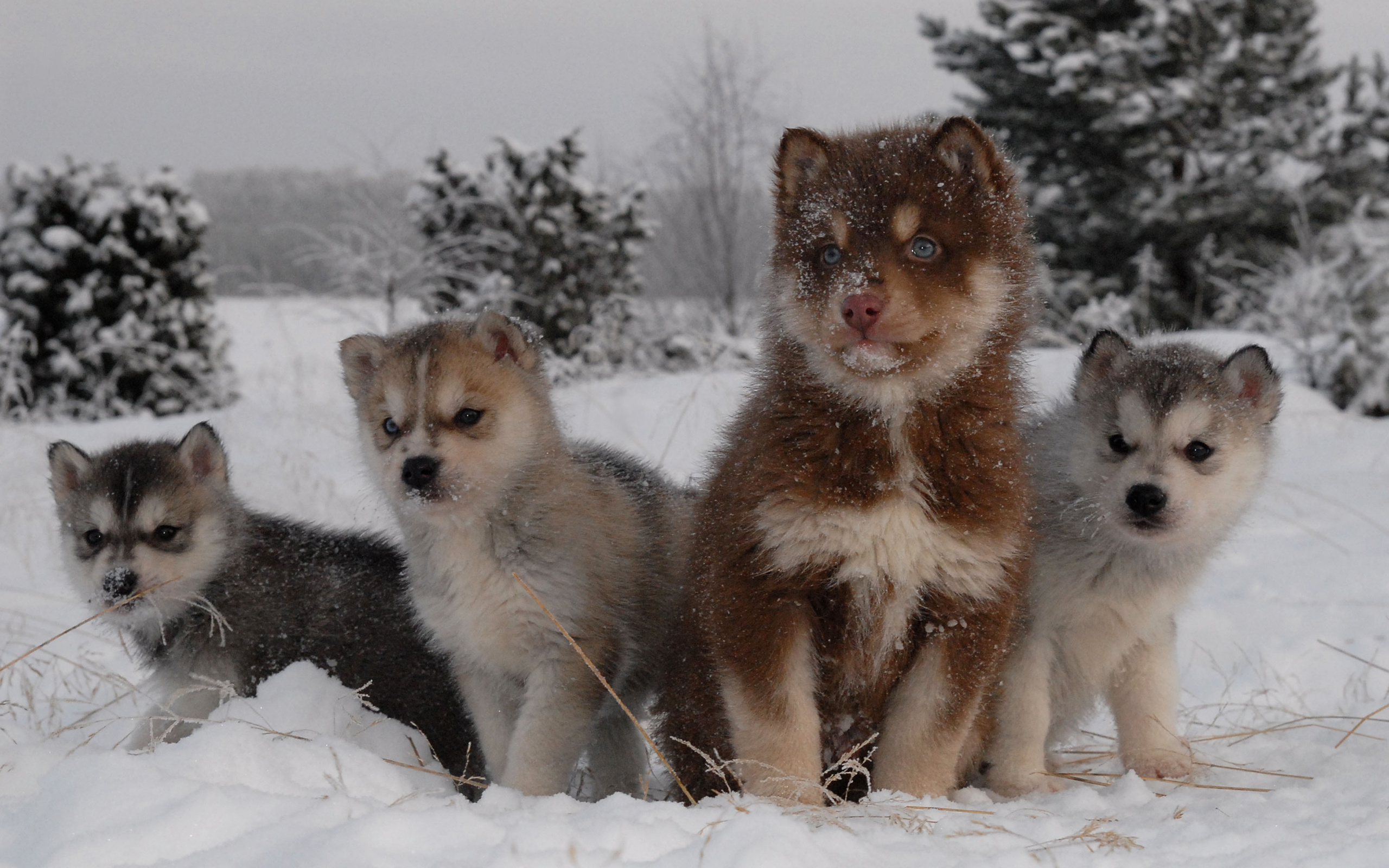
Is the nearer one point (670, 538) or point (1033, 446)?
point (1033, 446)

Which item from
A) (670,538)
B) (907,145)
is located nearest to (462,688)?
(670,538)

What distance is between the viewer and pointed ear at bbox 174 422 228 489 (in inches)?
196

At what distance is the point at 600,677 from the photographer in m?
3.54

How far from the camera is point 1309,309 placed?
47.0ft

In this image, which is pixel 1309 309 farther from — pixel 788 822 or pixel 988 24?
pixel 788 822

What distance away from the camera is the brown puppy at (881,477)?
127 inches

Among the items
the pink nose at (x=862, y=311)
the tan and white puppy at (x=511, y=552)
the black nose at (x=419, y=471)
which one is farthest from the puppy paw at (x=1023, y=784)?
the black nose at (x=419, y=471)

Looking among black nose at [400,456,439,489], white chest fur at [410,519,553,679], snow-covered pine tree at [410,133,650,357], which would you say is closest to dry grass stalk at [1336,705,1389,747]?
white chest fur at [410,519,553,679]

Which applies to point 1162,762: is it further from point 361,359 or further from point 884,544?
point 361,359

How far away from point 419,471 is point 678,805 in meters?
1.58

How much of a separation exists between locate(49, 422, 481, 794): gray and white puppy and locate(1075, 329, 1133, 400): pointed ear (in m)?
2.90

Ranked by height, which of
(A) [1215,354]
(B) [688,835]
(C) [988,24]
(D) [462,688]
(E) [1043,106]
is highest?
(C) [988,24]

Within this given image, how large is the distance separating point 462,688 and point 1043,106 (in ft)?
73.2

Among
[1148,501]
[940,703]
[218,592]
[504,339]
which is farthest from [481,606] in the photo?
[1148,501]
